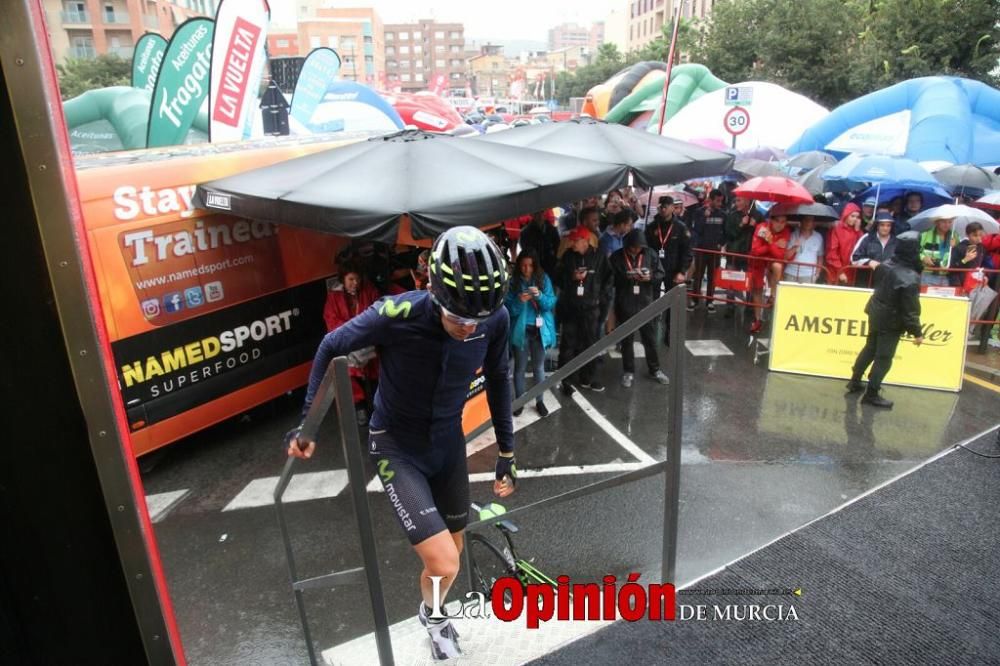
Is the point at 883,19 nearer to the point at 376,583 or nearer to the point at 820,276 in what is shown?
the point at 820,276

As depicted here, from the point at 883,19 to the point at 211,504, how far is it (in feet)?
85.7

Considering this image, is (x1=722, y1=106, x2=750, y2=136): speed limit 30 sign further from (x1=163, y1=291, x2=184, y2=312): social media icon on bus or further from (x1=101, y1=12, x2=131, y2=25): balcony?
(x1=101, y1=12, x2=131, y2=25): balcony

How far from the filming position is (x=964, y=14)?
2031cm

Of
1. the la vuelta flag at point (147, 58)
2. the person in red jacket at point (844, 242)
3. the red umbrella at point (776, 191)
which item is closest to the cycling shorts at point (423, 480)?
the red umbrella at point (776, 191)

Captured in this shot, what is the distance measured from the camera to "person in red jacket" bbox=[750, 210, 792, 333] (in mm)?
9055

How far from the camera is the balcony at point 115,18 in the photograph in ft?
162

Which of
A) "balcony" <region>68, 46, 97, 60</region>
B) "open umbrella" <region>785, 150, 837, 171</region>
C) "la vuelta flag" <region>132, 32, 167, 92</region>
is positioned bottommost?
"open umbrella" <region>785, 150, 837, 171</region>

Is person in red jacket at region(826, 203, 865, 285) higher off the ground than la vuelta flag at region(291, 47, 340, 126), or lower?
lower

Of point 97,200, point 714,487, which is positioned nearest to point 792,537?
point 714,487

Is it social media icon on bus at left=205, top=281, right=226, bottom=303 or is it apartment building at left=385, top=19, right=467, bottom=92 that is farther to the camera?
apartment building at left=385, top=19, right=467, bottom=92

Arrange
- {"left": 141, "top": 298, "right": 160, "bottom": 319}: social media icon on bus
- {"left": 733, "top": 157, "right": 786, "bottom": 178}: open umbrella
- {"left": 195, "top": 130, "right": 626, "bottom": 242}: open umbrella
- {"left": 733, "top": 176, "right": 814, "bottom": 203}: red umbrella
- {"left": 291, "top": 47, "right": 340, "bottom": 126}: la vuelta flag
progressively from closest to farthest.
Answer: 1. {"left": 195, "top": 130, "right": 626, "bottom": 242}: open umbrella
2. {"left": 141, "top": 298, "right": 160, "bottom": 319}: social media icon on bus
3. {"left": 733, "top": 176, "right": 814, "bottom": 203}: red umbrella
4. {"left": 733, "top": 157, "right": 786, "bottom": 178}: open umbrella
5. {"left": 291, "top": 47, "right": 340, "bottom": 126}: la vuelta flag

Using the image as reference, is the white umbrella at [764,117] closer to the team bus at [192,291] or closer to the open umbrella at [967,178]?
the open umbrella at [967,178]

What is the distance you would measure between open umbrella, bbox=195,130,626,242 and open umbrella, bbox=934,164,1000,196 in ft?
23.7
